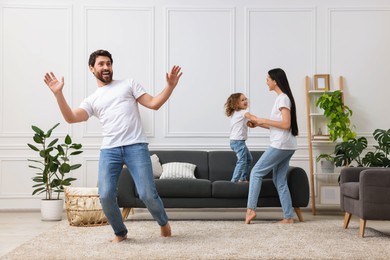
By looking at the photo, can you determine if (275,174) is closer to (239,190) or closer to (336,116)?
(239,190)

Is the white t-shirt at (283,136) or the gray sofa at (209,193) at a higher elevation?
the white t-shirt at (283,136)

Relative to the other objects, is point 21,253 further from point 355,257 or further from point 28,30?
point 28,30

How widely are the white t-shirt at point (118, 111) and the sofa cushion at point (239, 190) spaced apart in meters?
1.81

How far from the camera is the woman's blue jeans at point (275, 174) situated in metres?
5.71

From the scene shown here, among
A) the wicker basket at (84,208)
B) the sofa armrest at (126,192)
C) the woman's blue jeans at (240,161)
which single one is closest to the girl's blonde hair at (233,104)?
the woman's blue jeans at (240,161)

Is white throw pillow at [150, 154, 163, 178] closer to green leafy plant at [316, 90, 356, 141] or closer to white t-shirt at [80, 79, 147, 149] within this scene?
green leafy plant at [316, 90, 356, 141]

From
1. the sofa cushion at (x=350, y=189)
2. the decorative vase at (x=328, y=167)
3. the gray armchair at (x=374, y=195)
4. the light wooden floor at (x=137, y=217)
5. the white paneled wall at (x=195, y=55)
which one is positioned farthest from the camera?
the white paneled wall at (x=195, y=55)

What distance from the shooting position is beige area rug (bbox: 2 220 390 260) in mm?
3982

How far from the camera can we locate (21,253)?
4.07m

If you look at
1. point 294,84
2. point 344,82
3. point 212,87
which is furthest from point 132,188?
point 344,82

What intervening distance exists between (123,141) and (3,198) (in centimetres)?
347

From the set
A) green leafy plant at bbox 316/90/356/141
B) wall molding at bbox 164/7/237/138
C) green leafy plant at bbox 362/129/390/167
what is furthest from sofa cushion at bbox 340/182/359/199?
wall molding at bbox 164/7/237/138

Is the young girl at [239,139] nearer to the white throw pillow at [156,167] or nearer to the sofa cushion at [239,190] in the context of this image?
the sofa cushion at [239,190]

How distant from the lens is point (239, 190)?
6098 mm
